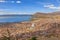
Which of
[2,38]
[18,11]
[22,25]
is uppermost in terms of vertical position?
[18,11]

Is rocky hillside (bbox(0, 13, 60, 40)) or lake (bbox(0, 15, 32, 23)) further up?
lake (bbox(0, 15, 32, 23))

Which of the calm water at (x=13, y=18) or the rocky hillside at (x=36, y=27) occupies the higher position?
the calm water at (x=13, y=18)

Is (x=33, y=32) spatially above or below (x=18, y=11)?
below

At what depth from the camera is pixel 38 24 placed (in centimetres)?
351

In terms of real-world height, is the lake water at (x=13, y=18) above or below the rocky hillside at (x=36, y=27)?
above

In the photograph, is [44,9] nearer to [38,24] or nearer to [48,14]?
[48,14]

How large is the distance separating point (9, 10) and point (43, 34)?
2.90 ft

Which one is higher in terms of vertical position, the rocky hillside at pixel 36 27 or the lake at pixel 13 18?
the lake at pixel 13 18

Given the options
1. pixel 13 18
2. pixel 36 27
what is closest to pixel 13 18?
pixel 13 18

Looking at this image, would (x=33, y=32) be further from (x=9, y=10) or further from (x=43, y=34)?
(x=9, y=10)

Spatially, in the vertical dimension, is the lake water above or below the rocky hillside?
above

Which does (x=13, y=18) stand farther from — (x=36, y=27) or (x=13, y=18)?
(x=36, y=27)

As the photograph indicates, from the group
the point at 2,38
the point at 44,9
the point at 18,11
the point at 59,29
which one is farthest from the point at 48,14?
the point at 2,38

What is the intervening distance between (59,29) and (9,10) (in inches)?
44.8
